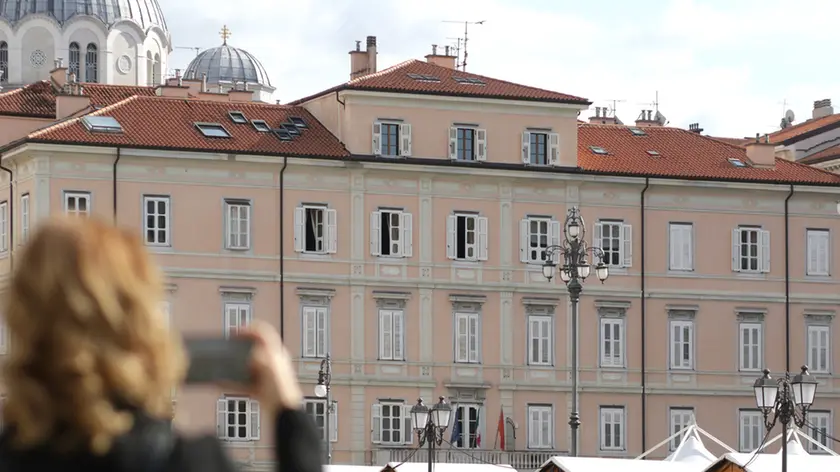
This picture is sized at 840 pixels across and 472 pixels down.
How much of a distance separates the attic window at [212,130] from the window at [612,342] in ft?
39.2

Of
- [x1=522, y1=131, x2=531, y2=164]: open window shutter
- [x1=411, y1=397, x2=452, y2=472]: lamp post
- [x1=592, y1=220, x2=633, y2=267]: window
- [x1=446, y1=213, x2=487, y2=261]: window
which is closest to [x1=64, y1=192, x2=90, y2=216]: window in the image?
[x1=446, y1=213, x2=487, y2=261]: window

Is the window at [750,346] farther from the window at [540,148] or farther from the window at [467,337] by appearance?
the window at [467,337]

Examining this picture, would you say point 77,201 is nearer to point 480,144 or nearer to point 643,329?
point 480,144

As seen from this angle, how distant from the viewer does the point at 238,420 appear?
60875mm

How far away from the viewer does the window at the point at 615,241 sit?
65.0 metres

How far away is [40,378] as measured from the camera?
385cm

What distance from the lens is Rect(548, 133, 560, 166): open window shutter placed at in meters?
64.4

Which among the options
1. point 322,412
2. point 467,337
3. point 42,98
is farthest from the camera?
point 42,98

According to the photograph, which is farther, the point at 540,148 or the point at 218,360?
the point at 540,148

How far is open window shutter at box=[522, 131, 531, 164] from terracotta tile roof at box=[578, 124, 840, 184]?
181cm

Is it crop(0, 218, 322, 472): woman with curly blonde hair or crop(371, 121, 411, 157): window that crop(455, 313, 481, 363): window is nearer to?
crop(371, 121, 411, 157): window

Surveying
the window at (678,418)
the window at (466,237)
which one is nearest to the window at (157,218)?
the window at (466,237)

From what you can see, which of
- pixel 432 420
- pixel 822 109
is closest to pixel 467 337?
pixel 432 420

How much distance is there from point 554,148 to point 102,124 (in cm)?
1263
